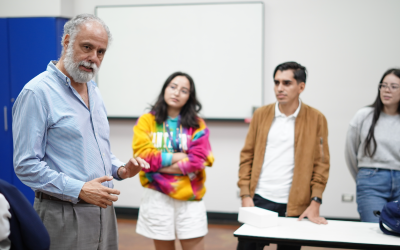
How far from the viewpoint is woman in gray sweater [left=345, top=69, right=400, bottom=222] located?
7.95 ft

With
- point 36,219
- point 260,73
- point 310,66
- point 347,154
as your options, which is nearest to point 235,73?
point 260,73

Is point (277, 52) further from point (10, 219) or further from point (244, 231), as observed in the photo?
point (10, 219)

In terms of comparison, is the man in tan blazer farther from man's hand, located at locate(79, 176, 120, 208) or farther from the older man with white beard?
man's hand, located at locate(79, 176, 120, 208)

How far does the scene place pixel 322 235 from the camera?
1938 millimetres

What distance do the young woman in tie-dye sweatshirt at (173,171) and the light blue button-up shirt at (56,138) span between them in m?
0.80

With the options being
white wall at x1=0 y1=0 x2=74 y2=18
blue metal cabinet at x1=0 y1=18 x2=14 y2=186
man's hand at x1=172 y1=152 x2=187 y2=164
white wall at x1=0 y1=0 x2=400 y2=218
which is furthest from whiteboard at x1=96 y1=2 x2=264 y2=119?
man's hand at x1=172 y1=152 x2=187 y2=164

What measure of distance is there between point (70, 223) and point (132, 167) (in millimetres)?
358

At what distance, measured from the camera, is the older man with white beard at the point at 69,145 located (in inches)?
55.9

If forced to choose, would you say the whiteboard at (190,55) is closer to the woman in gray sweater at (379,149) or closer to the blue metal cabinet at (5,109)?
the blue metal cabinet at (5,109)

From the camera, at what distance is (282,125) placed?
97.2 inches

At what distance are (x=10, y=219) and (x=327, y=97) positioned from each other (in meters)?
3.67

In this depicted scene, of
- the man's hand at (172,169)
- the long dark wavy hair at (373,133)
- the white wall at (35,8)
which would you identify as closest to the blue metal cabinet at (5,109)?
the white wall at (35,8)

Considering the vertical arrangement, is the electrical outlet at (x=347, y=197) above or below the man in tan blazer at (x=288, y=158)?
below

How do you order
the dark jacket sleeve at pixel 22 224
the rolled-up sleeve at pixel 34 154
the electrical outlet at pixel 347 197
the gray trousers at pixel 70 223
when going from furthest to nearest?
the electrical outlet at pixel 347 197 → the gray trousers at pixel 70 223 → the rolled-up sleeve at pixel 34 154 → the dark jacket sleeve at pixel 22 224
